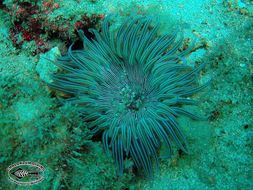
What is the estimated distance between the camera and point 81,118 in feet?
11.6

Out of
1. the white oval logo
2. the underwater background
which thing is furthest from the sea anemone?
the white oval logo

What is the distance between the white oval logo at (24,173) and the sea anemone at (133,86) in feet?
3.82

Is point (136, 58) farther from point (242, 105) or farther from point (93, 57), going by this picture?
point (242, 105)

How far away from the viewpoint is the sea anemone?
13.0ft

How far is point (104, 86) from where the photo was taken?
4.68m

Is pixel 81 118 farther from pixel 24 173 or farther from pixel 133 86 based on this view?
pixel 133 86

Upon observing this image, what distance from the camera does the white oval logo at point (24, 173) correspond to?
286 centimetres

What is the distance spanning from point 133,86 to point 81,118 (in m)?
1.53

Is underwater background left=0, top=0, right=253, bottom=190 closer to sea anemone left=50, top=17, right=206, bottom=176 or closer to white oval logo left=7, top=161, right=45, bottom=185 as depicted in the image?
white oval logo left=7, top=161, right=45, bottom=185

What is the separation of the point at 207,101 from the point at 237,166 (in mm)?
992

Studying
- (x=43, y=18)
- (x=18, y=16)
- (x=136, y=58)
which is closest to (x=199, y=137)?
(x=136, y=58)

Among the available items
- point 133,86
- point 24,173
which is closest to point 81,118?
point 24,173

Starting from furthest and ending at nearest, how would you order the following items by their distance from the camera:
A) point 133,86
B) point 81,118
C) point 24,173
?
point 133,86
point 81,118
point 24,173

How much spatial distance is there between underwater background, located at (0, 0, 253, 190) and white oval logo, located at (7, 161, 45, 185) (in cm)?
5
